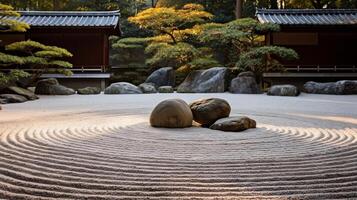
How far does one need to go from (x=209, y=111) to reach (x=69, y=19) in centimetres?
1476

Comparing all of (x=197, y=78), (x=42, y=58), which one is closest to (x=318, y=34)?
(x=197, y=78)

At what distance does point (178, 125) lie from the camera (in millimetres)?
6891

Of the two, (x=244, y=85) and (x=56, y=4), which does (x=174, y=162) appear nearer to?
(x=244, y=85)

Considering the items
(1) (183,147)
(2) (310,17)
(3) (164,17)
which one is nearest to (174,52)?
(3) (164,17)

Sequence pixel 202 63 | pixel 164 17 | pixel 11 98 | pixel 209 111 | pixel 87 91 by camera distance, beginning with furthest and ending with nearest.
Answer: pixel 164 17 < pixel 202 63 < pixel 87 91 < pixel 11 98 < pixel 209 111

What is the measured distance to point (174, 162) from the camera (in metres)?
4.44

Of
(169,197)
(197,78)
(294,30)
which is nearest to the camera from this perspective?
(169,197)

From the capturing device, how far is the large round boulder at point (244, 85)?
1662 centimetres

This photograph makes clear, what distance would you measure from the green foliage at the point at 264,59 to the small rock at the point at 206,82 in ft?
3.33

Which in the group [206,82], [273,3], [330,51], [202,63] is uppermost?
[273,3]

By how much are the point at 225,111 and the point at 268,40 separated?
13.5 m

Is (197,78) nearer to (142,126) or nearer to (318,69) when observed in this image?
(318,69)

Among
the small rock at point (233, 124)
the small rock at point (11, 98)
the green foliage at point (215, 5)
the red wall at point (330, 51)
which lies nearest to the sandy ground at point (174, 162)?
the small rock at point (233, 124)

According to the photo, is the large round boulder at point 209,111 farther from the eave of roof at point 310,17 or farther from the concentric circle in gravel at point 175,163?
the eave of roof at point 310,17
